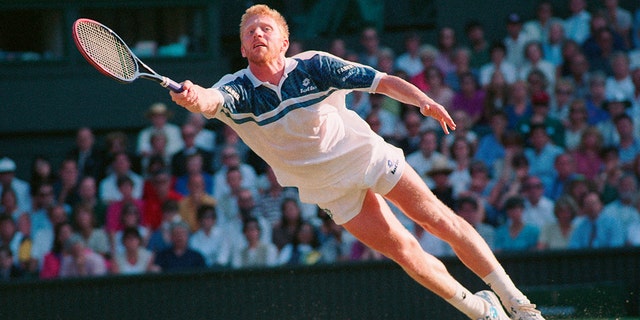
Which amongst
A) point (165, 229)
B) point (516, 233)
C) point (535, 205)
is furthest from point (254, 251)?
point (535, 205)

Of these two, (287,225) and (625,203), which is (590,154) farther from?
(287,225)

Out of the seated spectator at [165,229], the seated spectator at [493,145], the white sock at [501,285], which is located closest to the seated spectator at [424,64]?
the seated spectator at [493,145]

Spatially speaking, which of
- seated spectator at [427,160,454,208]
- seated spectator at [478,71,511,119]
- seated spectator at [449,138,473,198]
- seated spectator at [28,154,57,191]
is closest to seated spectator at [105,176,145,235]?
seated spectator at [28,154,57,191]

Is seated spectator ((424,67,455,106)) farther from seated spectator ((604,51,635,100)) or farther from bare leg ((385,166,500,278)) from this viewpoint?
bare leg ((385,166,500,278))

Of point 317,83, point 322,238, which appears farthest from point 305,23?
point 317,83

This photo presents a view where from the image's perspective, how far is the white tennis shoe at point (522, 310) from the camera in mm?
6754

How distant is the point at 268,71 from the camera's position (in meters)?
6.52

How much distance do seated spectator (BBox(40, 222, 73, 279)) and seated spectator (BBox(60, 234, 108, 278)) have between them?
7 cm

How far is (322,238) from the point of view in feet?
33.4

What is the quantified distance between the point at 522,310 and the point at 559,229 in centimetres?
350

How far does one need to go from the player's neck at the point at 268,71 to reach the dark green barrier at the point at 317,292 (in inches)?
114

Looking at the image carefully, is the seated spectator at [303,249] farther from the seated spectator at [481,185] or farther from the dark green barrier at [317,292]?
the seated spectator at [481,185]

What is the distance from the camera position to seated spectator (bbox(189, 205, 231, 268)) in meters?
10.2

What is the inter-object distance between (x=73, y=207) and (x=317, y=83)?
487cm
